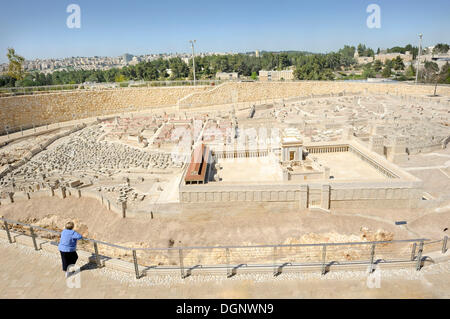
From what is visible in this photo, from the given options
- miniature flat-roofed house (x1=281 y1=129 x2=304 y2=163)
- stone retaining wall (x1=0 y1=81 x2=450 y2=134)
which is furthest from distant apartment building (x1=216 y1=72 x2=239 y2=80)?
miniature flat-roofed house (x1=281 y1=129 x2=304 y2=163)

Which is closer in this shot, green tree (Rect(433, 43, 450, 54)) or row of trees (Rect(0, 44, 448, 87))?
row of trees (Rect(0, 44, 448, 87))

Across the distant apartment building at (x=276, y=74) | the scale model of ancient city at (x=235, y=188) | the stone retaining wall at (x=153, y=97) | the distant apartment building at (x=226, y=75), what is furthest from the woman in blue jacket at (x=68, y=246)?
the distant apartment building at (x=276, y=74)

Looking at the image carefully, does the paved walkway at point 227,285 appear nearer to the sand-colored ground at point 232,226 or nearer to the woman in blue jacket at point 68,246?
the woman in blue jacket at point 68,246

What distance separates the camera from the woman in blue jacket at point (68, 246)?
20.5ft

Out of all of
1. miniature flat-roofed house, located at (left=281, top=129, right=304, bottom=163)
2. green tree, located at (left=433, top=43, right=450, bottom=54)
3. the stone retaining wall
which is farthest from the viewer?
green tree, located at (left=433, top=43, right=450, bottom=54)

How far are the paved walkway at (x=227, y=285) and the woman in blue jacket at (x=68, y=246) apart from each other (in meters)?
0.34

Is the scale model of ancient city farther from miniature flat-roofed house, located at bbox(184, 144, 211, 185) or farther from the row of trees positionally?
the row of trees

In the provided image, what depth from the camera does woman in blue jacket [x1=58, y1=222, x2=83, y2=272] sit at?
6.26 m

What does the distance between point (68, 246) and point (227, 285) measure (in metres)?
3.25

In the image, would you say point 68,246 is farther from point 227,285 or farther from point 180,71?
point 180,71

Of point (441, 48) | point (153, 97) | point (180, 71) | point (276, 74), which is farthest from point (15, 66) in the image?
point (441, 48)

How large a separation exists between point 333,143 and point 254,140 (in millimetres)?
5397

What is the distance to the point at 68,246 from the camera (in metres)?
6.29

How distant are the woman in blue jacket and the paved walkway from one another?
0.34 m
